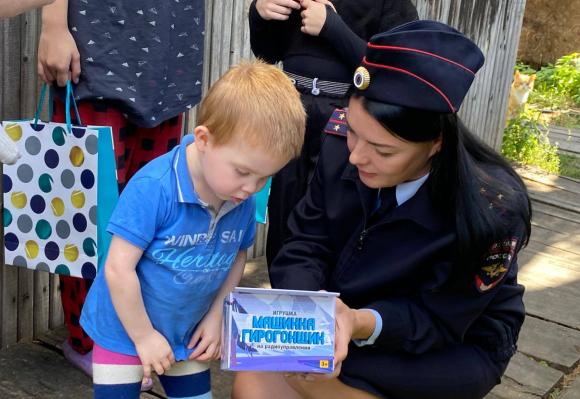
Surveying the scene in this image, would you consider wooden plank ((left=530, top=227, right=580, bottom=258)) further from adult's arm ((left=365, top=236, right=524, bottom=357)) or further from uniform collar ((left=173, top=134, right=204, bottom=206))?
uniform collar ((left=173, top=134, right=204, bottom=206))

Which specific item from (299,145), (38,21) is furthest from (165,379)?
(38,21)

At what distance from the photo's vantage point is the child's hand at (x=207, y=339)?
218 cm

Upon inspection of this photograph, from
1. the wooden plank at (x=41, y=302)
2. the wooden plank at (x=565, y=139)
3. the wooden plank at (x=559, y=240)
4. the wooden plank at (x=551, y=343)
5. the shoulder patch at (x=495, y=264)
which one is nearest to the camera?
the shoulder patch at (x=495, y=264)

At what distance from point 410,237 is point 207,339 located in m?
0.66

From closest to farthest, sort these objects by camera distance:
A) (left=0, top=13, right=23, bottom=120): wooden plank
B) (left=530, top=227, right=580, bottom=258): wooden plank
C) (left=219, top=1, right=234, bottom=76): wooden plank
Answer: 1. (left=0, top=13, right=23, bottom=120): wooden plank
2. (left=219, top=1, right=234, bottom=76): wooden plank
3. (left=530, top=227, right=580, bottom=258): wooden plank

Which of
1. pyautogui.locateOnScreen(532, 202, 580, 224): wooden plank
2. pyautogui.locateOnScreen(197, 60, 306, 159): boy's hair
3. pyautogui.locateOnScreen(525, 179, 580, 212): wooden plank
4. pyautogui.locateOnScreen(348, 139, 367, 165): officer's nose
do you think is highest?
pyautogui.locateOnScreen(197, 60, 306, 159): boy's hair

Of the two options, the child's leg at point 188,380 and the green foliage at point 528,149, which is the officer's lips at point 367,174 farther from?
the green foliage at point 528,149

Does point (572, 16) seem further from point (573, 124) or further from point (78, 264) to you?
point (78, 264)

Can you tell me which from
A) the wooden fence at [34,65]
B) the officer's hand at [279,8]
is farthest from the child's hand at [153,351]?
the officer's hand at [279,8]

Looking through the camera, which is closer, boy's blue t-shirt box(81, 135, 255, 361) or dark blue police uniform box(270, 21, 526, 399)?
boy's blue t-shirt box(81, 135, 255, 361)

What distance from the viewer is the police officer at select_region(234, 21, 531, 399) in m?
2.12

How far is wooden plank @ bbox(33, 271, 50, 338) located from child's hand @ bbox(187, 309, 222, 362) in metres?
1.23

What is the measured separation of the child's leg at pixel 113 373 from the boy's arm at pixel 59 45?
885 mm

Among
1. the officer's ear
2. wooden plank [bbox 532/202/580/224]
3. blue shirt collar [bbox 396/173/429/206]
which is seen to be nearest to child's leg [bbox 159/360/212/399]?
blue shirt collar [bbox 396/173/429/206]
